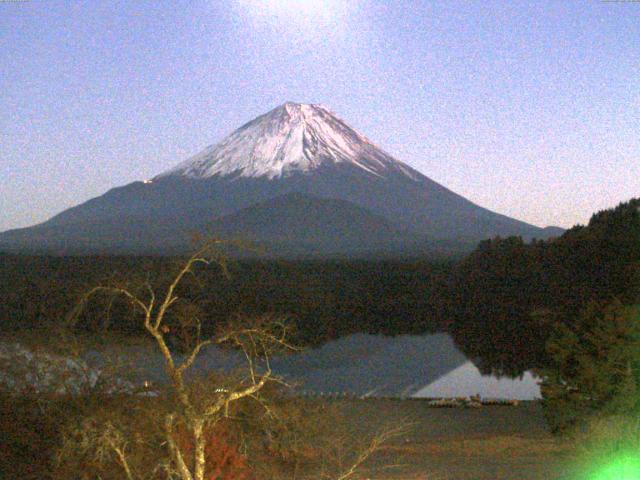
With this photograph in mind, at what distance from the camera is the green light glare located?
6.69 metres

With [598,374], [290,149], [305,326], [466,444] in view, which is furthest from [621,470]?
[290,149]

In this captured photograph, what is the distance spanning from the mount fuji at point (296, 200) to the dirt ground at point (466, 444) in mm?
55519

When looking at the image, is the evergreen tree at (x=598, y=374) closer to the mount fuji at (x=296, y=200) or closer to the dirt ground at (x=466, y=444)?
the dirt ground at (x=466, y=444)

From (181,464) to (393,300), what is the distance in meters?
32.5

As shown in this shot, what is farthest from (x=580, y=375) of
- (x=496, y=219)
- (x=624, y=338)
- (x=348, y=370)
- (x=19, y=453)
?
(x=496, y=219)

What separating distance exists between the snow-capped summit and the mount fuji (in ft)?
0.39

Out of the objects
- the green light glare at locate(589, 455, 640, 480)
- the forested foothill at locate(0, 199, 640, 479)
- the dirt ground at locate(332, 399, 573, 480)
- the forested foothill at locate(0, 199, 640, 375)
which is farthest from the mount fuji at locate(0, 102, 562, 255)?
the green light glare at locate(589, 455, 640, 480)

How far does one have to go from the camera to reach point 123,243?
63.6 meters

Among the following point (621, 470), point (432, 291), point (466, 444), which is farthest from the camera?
point (432, 291)

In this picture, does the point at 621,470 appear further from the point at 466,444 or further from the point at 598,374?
the point at 466,444

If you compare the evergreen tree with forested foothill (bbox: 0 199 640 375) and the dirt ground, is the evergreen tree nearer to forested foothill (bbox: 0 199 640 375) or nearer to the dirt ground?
the dirt ground

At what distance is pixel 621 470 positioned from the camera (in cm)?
693

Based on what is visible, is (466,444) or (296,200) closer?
(466,444)

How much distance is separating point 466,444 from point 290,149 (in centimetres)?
7649
